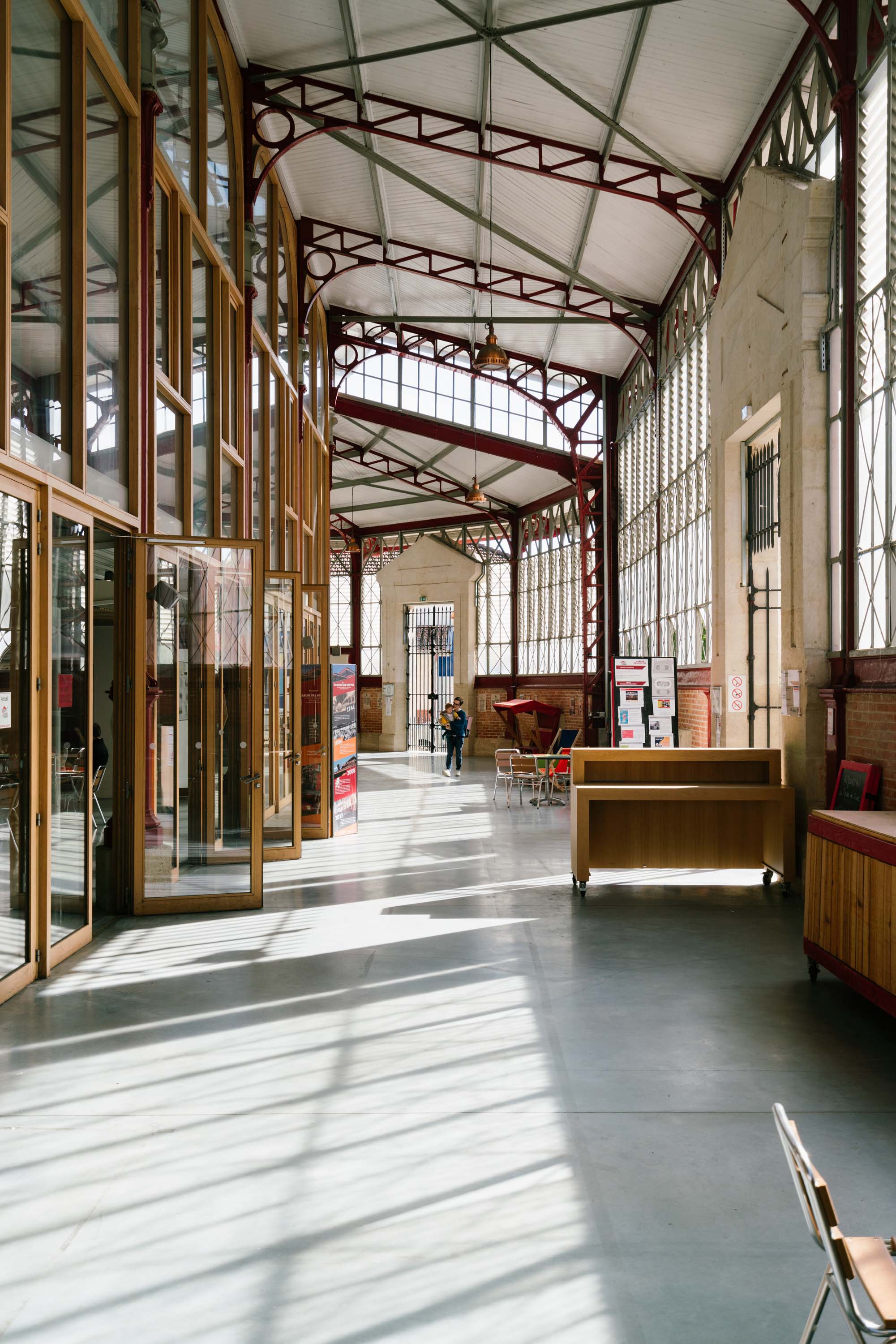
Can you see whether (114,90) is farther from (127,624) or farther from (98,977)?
(98,977)

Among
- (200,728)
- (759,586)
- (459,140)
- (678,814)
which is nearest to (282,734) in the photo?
(200,728)

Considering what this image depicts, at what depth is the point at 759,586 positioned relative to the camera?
10.1m

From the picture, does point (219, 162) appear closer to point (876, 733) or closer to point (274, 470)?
point (274, 470)

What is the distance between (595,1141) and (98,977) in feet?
10.2

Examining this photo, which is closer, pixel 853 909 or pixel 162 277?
pixel 853 909

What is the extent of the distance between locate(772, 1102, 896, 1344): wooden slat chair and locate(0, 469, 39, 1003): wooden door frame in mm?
4149

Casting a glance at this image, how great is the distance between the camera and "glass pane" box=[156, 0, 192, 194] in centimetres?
755

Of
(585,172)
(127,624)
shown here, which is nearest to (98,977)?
(127,624)

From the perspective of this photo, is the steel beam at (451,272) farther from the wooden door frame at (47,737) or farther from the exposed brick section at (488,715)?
the exposed brick section at (488,715)

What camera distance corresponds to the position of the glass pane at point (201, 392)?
28.0 ft

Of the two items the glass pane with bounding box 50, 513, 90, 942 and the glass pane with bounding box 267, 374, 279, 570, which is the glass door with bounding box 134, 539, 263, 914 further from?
the glass pane with bounding box 267, 374, 279, 570

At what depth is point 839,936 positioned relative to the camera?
5.16m

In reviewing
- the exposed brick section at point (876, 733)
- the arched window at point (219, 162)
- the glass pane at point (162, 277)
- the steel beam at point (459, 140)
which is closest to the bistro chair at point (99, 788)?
the glass pane at point (162, 277)

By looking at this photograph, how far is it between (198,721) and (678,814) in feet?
12.7
